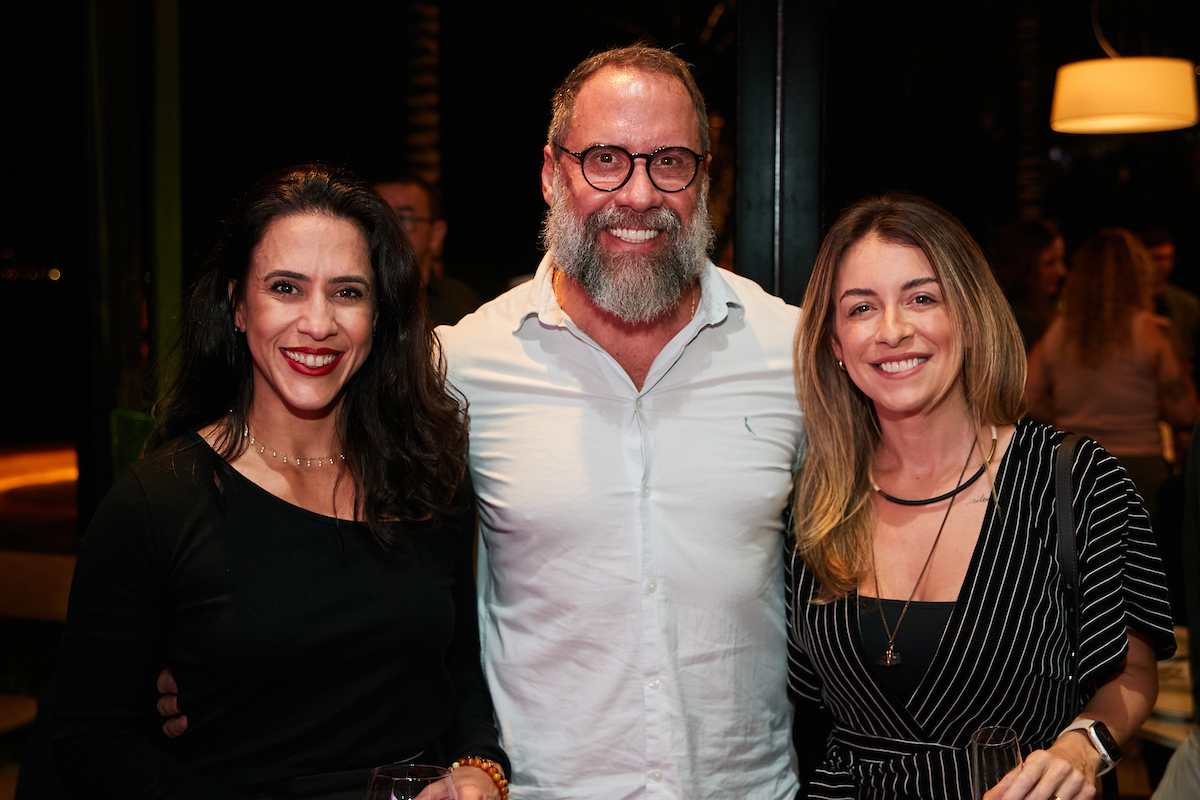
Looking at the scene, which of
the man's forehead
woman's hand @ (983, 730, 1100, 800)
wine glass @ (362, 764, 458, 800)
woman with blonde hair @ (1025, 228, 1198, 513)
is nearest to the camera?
wine glass @ (362, 764, 458, 800)

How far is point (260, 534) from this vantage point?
1.64 metres

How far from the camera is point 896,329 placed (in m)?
1.86

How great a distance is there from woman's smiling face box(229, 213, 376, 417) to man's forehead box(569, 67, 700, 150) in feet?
2.03

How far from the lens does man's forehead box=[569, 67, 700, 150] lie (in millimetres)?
2045

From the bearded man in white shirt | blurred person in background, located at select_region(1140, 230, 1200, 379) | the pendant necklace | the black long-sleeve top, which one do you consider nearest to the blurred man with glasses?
the bearded man in white shirt

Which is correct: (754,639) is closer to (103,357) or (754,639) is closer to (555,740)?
(555,740)

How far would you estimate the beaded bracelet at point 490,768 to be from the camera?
177cm

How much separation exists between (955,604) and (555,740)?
0.85 m

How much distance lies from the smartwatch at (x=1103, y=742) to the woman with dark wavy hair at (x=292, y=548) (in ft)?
3.55

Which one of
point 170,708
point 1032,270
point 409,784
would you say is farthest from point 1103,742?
point 1032,270

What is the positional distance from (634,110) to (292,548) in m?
1.17

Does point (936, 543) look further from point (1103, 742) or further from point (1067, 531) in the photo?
point (1103, 742)

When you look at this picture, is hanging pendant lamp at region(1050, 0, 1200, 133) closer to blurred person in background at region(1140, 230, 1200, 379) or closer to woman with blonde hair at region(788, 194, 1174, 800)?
blurred person in background at region(1140, 230, 1200, 379)

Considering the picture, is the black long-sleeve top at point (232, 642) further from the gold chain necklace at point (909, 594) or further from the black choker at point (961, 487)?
the black choker at point (961, 487)
